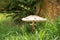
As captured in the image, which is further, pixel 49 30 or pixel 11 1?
pixel 11 1

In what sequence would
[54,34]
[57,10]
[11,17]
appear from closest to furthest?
[54,34]
[57,10]
[11,17]

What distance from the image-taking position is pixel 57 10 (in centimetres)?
738

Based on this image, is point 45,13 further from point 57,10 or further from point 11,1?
point 11,1

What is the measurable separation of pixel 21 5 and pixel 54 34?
3176 millimetres

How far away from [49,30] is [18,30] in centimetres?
108

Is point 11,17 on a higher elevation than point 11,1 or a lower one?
lower

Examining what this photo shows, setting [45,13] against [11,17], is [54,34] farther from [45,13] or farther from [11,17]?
[11,17]

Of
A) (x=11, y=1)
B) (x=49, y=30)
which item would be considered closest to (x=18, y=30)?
(x=49, y=30)

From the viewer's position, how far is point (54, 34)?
6023mm

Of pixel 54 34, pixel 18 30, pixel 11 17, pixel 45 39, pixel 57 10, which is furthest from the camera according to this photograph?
pixel 11 17

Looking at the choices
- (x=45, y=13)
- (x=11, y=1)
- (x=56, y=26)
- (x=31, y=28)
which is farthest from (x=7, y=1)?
(x=56, y=26)

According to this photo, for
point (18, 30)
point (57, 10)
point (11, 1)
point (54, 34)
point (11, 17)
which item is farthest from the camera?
point (11, 17)

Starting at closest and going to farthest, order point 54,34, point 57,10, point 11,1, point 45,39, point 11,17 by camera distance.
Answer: point 45,39
point 54,34
point 57,10
point 11,1
point 11,17

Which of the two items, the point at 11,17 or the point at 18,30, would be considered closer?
the point at 18,30
